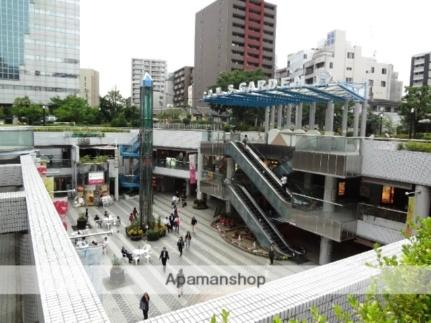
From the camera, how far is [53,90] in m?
76.7

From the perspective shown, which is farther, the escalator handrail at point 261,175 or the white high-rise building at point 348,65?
the white high-rise building at point 348,65

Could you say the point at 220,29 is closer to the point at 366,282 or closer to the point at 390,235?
the point at 390,235

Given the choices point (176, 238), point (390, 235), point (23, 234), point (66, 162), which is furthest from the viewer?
point (66, 162)

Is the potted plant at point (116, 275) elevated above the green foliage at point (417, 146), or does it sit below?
below

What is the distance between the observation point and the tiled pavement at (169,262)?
39.3 feet

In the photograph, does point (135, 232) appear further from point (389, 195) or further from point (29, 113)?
point (29, 113)

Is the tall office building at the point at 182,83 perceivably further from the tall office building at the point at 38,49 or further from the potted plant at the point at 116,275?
the potted plant at the point at 116,275

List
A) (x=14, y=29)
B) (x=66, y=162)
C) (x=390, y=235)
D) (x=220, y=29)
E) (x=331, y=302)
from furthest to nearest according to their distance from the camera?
(x=220, y=29) < (x=14, y=29) < (x=66, y=162) < (x=390, y=235) < (x=331, y=302)

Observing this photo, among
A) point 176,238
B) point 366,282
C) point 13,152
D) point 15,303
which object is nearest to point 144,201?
point 176,238

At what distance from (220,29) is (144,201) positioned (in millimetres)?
64732

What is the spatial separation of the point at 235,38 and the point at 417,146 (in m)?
68.3

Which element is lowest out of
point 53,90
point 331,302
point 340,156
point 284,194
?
point 284,194

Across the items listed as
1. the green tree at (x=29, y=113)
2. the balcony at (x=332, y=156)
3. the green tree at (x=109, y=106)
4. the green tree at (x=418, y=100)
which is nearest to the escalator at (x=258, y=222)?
the balcony at (x=332, y=156)

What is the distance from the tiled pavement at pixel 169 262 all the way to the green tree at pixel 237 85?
14.7 metres
